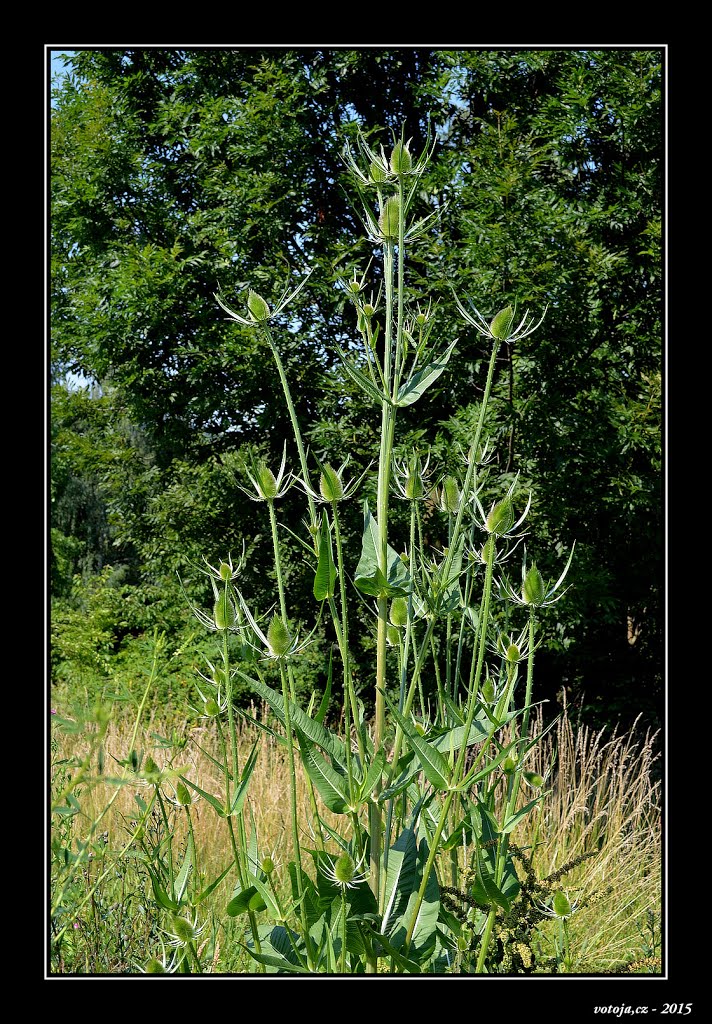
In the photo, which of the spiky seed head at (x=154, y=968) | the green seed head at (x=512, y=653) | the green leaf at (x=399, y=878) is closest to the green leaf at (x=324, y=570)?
the green seed head at (x=512, y=653)

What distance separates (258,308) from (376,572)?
48 centimetres

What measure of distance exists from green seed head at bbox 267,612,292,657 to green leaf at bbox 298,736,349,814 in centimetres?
15

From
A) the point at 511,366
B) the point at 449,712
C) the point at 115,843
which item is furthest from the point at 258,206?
the point at 449,712

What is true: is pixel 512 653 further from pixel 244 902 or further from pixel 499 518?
pixel 244 902

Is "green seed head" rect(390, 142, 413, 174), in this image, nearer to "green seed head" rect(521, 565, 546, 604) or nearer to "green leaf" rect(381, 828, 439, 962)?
"green seed head" rect(521, 565, 546, 604)

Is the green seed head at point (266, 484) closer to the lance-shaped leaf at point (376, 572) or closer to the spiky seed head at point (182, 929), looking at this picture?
the lance-shaped leaf at point (376, 572)

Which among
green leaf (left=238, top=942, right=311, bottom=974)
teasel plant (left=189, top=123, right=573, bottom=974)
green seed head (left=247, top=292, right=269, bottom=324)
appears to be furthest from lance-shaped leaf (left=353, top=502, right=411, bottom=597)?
green leaf (left=238, top=942, right=311, bottom=974)

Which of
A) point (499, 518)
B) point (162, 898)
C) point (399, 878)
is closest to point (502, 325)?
point (499, 518)

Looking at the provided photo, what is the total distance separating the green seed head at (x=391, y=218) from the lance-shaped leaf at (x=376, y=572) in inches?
18.4

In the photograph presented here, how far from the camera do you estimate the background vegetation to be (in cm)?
448

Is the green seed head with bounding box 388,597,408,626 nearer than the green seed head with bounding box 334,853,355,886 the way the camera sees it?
No

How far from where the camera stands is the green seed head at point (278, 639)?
1280 millimetres
